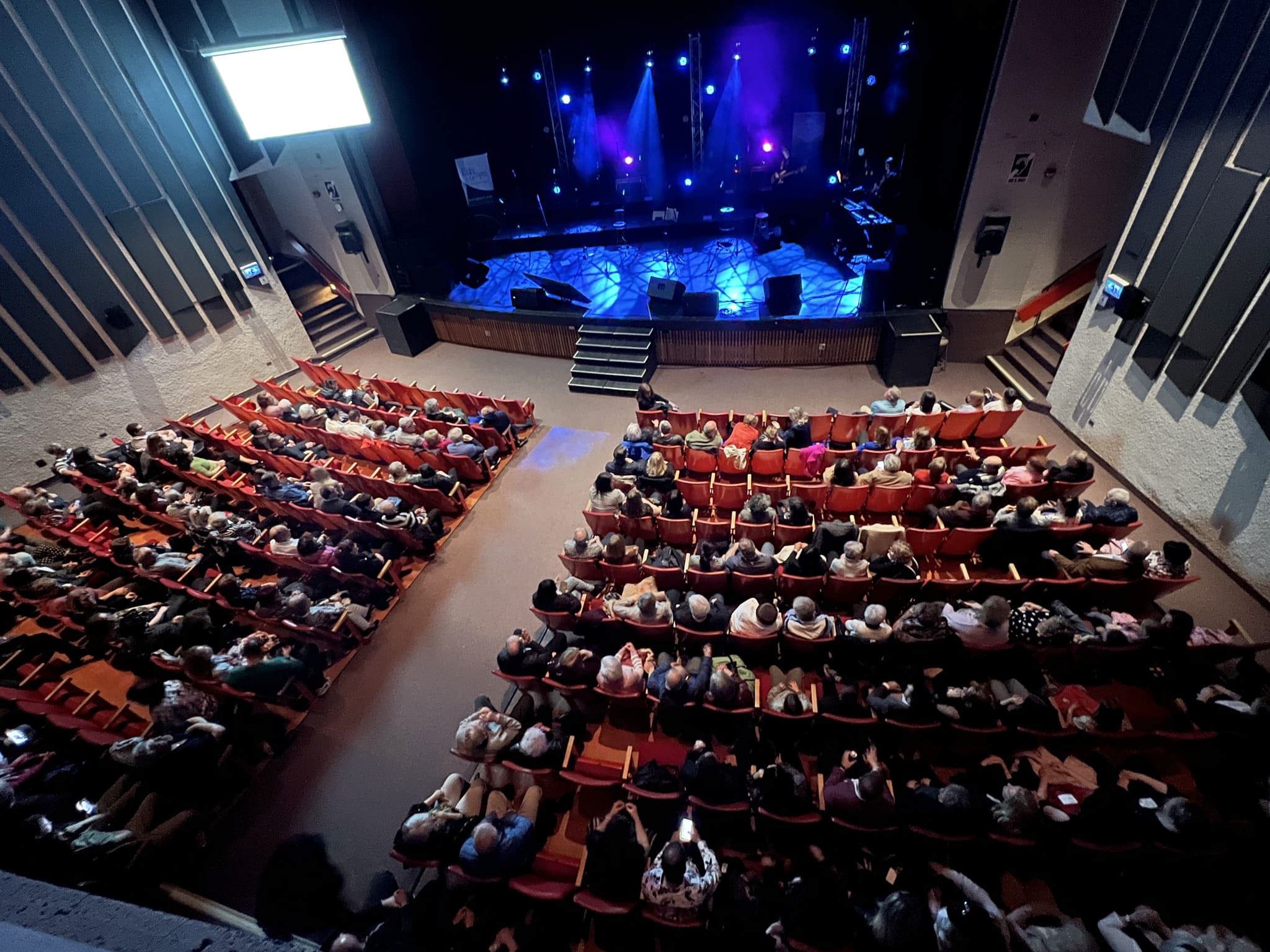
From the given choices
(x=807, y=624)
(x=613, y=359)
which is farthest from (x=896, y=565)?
(x=613, y=359)

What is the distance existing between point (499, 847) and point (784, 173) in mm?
11275

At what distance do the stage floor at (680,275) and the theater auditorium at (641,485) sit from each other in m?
0.12

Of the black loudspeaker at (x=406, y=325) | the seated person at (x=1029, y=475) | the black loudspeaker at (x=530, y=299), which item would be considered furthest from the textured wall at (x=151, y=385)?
the seated person at (x=1029, y=475)

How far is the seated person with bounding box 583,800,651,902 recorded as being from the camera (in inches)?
117

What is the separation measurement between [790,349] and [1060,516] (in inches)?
175

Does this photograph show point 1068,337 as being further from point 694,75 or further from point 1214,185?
point 694,75

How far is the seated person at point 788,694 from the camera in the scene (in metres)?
3.60

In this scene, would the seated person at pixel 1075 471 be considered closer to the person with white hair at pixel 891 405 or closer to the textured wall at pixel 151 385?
the person with white hair at pixel 891 405

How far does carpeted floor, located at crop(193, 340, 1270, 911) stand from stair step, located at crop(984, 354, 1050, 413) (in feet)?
0.52

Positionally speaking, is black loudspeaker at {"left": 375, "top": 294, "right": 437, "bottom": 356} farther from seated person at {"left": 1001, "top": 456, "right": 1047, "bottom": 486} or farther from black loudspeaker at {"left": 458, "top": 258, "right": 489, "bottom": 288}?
seated person at {"left": 1001, "top": 456, "right": 1047, "bottom": 486}

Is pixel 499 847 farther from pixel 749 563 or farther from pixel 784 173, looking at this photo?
pixel 784 173

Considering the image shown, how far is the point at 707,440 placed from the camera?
607 centimetres

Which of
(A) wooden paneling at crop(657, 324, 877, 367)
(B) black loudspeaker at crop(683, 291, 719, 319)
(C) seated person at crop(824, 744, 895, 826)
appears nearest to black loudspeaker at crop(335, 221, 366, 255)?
(A) wooden paneling at crop(657, 324, 877, 367)

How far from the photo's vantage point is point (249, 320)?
9.28 m
